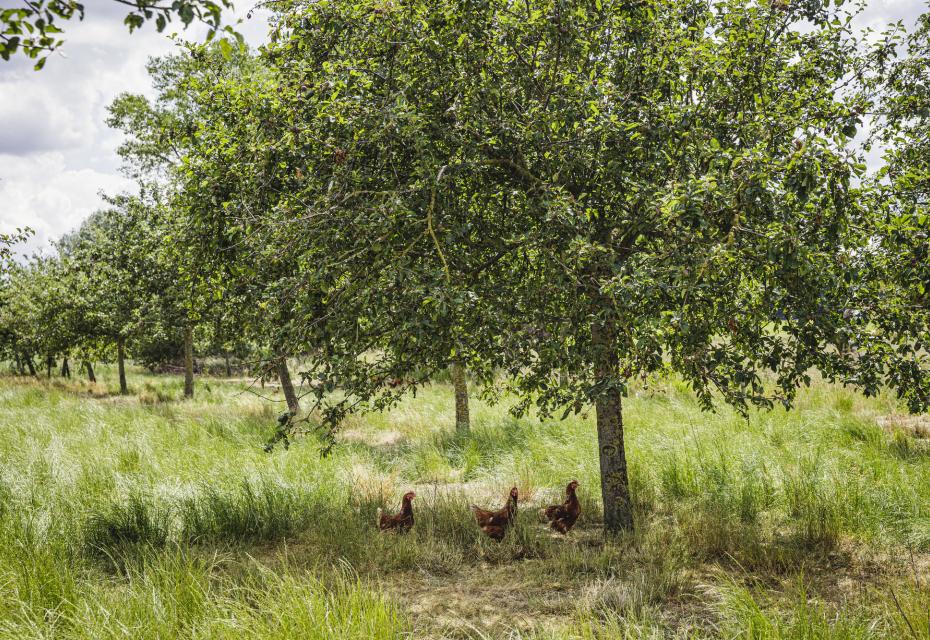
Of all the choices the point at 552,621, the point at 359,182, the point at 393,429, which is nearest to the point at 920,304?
the point at 552,621

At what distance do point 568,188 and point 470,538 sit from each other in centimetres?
356

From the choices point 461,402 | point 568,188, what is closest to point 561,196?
point 568,188

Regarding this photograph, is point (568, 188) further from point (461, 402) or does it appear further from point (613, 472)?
point (461, 402)

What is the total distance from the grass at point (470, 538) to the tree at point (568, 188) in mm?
1459

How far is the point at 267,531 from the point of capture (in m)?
5.82

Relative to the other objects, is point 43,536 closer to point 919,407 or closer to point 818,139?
point 818,139

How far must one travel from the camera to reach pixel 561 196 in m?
4.07

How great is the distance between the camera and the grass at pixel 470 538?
3.51 metres

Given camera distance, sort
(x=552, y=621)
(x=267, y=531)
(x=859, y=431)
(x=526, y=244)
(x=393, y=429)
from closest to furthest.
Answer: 1. (x=552, y=621)
2. (x=526, y=244)
3. (x=267, y=531)
4. (x=859, y=431)
5. (x=393, y=429)

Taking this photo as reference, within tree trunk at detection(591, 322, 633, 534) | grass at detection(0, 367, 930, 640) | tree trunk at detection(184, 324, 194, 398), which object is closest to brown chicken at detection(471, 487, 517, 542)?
Answer: grass at detection(0, 367, 930, 640)

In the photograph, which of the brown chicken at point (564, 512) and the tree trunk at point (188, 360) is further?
the tree trunk at point (188, 360)

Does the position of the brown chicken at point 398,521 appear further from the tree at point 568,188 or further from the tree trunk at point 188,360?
the tree trunk at point 188,360

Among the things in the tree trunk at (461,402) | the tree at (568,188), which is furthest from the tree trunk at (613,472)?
the tree trunk at (461,402)

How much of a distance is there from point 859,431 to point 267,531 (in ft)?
27.1
